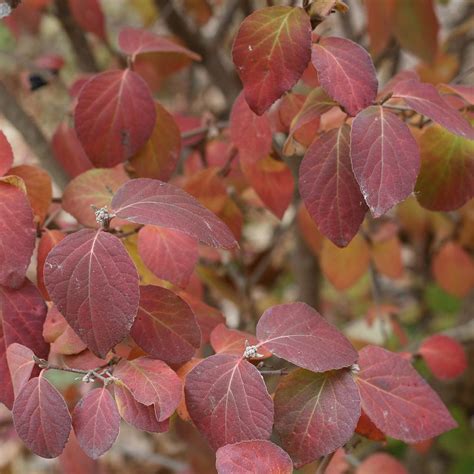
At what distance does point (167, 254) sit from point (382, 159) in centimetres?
23

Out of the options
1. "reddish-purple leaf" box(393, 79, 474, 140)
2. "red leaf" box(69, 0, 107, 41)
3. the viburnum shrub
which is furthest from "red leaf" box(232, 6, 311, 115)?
"red leaf" box(69, 0, 107, 41)

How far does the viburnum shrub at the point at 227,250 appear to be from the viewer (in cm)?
59

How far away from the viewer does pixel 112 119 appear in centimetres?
79

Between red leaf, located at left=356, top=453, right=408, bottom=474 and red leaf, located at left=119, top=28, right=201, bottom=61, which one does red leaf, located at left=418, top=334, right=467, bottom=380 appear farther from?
red leaf, located at left=119, top=28, right=201, bottom=61

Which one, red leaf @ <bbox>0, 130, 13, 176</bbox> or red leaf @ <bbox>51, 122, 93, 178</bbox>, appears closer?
red leaf @ <bbox>0, 130, 13, 176</bbox>

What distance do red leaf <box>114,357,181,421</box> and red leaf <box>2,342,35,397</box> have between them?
0.07 meters

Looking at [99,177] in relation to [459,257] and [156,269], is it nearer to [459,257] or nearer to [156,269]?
[156,269]

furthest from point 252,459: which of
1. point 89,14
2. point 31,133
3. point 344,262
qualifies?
point 89,14

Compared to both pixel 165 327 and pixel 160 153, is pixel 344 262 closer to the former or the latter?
pixel 160 153

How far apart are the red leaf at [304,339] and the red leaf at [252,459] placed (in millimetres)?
73

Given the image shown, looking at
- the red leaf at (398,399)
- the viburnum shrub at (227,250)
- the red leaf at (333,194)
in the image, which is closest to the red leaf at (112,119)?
the viburnum shrub at (227,250)

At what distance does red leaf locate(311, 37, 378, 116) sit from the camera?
0.65 meters

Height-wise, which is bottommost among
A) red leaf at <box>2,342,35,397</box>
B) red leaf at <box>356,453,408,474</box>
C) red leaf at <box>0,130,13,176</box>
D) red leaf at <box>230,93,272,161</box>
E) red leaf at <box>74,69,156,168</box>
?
red leaf at <box>356,453,408,474</box>

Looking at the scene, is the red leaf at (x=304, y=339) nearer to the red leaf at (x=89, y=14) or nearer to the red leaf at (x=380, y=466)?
the red leaf at (x=380, y=466)
